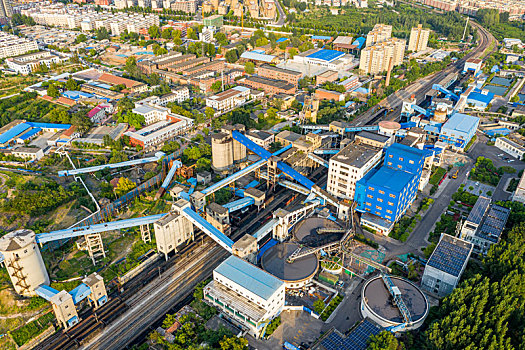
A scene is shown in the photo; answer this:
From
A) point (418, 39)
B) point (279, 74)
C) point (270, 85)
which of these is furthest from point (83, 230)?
point (418, 39)

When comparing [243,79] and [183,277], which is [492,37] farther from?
[183,277]

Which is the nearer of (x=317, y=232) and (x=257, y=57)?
(x=317, y=232)

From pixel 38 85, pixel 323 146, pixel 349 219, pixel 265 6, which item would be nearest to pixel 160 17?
pixel 265 6

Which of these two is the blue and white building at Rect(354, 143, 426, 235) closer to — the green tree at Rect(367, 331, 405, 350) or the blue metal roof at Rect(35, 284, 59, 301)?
the green tree at Rect(367, 331, 405, 350)

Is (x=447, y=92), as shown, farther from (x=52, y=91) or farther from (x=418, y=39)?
(x=52, y=91)

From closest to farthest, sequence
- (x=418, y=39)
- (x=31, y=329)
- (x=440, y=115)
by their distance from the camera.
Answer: (x=31, y=329)
(x=440, y=115)
(x=418, y=39)

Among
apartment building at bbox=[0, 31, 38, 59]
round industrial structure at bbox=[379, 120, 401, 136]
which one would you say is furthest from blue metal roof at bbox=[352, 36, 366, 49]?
apartment building at bbox=[0, 31, 38, 59]
